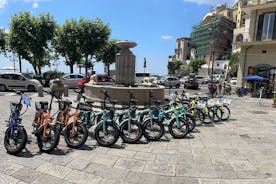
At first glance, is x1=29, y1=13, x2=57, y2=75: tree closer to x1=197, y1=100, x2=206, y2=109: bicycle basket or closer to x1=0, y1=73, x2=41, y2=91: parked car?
x1=0, y1=73, x2=41, y2=91: parked car

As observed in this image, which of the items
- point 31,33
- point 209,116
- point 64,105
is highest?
point 31,33

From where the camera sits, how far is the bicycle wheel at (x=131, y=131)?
227 inches

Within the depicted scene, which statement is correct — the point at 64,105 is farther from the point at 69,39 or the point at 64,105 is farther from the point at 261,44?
the point at 69,39

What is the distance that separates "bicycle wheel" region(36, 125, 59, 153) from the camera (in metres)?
4.90

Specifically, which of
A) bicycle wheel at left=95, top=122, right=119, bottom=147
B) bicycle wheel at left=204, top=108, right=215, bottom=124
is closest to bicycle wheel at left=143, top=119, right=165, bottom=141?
bicycle wheel at left=95, top=122, right=119, bottom=147

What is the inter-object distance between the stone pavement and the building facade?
16.0 meters

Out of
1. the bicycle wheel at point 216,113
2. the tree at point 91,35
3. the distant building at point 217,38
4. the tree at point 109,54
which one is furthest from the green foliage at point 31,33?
the distant building at point 217,38

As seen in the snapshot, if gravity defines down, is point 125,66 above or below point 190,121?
above

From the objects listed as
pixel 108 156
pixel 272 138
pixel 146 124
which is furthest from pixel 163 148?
pixel 272 138

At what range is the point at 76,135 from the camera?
531cm

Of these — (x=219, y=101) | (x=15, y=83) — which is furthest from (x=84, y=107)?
(x=15, y=83)

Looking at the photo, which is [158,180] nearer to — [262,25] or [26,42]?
[262,25]

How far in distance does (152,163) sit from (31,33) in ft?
74.6

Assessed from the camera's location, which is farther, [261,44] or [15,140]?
[261,44]
